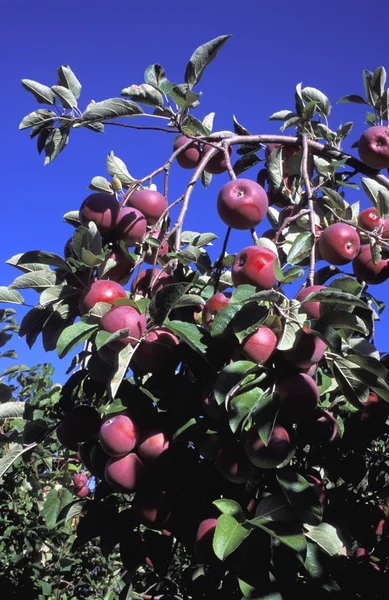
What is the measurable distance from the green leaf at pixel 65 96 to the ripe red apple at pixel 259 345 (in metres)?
0.86

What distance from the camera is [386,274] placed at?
1.34 metres

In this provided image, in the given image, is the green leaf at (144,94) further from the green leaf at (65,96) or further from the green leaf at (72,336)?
the green leaf at (72,336)

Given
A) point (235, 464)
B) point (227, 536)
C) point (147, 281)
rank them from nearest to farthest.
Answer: point (227, 536), point (235, 464), point (147, 281)

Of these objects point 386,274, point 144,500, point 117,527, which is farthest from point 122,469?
point 386,274

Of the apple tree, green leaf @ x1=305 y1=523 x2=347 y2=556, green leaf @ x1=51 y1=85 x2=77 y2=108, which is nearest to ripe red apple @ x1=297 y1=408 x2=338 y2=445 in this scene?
the apple tree

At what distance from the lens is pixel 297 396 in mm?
1006

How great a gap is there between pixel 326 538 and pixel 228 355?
14.9 inches

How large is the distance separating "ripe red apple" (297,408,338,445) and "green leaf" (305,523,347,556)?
17 cm

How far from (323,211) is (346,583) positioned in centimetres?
89

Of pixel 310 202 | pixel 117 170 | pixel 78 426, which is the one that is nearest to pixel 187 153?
pixel 117 170

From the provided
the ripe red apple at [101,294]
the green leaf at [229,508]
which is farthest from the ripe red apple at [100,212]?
the green leaf at [229,508]

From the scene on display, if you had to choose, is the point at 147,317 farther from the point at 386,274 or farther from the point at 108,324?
the point at 386,274

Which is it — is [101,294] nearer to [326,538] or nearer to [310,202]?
[310,202]

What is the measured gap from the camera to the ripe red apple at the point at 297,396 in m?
1.01
